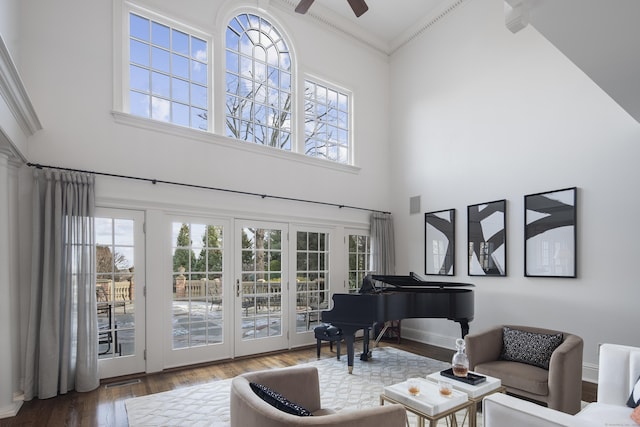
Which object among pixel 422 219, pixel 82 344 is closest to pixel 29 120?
pixel 82 344

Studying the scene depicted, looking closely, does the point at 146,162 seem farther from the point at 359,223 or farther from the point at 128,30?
the point at 359,223

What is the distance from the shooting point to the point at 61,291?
396 cm

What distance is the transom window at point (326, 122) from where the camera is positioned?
6.59 meters

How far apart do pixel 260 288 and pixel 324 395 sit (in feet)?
6.90

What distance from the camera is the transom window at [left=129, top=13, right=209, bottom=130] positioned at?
4895mm

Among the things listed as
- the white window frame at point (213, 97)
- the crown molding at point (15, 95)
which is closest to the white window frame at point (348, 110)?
the white window frame at point (213, 97)

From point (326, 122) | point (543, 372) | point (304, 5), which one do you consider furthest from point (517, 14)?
point (326, 122)

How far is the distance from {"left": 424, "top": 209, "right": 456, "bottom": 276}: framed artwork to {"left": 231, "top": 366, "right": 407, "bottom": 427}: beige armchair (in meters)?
4.11

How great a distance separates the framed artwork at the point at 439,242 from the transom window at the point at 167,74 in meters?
3.99

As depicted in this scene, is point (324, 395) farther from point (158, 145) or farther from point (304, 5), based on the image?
point (304, 5)

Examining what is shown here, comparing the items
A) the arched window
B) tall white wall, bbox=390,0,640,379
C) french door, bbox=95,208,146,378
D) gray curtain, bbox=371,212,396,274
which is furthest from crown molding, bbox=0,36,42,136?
tall white wall, bbox=390,0,640,379

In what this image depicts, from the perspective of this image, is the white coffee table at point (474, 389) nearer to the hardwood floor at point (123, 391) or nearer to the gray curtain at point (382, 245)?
the hardwood floor at point (123, 391)

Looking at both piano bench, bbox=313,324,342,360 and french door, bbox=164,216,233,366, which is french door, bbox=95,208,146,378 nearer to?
french door, bbox=164,216,233,366

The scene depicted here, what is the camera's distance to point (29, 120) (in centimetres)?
371
